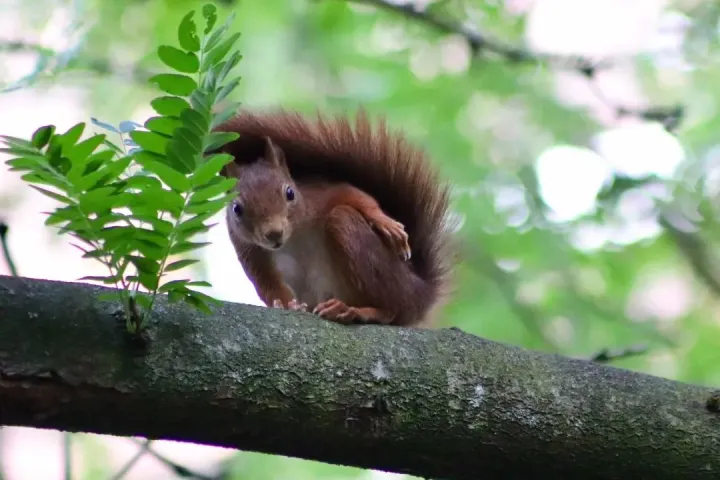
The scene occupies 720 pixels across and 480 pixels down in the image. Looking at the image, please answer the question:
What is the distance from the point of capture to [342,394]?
1.25 metres

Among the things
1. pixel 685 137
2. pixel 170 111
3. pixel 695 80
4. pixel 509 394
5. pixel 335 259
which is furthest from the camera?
pixel 695 80

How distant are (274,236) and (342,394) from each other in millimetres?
671

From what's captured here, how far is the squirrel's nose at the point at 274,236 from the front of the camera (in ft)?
6.10

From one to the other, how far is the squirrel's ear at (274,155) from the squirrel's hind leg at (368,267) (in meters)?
0.23

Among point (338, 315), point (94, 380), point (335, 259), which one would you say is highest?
point (335, 259)

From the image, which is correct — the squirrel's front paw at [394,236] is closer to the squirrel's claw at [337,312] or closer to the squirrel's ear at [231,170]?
the squirrel's claw at [337,312]

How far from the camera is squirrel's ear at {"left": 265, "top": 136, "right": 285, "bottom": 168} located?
6.38ft

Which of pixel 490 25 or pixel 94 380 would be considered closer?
pixel 94 380

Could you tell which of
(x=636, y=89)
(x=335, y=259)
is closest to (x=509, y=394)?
(x=335, y=259)

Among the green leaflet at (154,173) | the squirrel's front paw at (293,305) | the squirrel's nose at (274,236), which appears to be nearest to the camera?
the green leaflet at (154,173)

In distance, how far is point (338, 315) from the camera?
1587 mm

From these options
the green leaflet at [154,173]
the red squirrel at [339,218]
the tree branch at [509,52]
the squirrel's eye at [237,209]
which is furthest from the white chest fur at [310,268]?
the tree branch at [509,52]

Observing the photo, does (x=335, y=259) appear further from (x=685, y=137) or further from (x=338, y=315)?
(x=685, y=137)

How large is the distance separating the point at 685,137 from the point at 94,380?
2.81m
